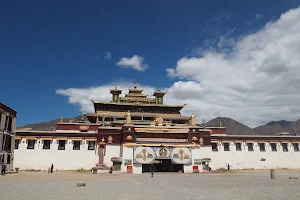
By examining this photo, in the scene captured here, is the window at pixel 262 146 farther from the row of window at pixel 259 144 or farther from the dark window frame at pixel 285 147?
the dark window frame at pixel 285 147

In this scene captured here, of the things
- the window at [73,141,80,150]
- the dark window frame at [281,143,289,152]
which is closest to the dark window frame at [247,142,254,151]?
the dark window frame at [281,143,289,152]

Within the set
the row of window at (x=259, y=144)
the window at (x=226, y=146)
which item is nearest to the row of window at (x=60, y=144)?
the row of window at (x=259, y=144)

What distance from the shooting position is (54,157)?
36094 millimetres

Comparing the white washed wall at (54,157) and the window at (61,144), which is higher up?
the window at (61,144)

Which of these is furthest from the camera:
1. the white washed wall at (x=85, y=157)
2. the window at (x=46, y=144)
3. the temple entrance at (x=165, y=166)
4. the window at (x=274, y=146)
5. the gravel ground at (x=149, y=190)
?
the window at (x=274, y=146)

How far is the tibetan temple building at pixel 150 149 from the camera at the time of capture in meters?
34.4

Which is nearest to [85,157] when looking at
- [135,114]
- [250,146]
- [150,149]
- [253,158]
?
[150,149]

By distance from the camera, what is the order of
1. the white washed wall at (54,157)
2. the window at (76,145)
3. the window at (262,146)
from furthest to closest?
1. the window at (262,146)
2. the window at (76,145)
3. the white washed wall at (54,157)

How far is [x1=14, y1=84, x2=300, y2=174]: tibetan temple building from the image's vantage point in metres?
34.4

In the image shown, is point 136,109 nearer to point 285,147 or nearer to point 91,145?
point 91,145

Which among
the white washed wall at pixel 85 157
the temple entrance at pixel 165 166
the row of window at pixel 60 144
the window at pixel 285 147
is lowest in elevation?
the temple entrance at pixel 165 166

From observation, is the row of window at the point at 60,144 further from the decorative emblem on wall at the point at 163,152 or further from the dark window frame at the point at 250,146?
the dark window frame at the point at 250,146

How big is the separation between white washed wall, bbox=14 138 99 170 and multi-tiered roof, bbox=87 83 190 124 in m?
11.6

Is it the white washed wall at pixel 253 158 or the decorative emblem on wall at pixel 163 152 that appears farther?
the white washed wall at pixel 253 158
